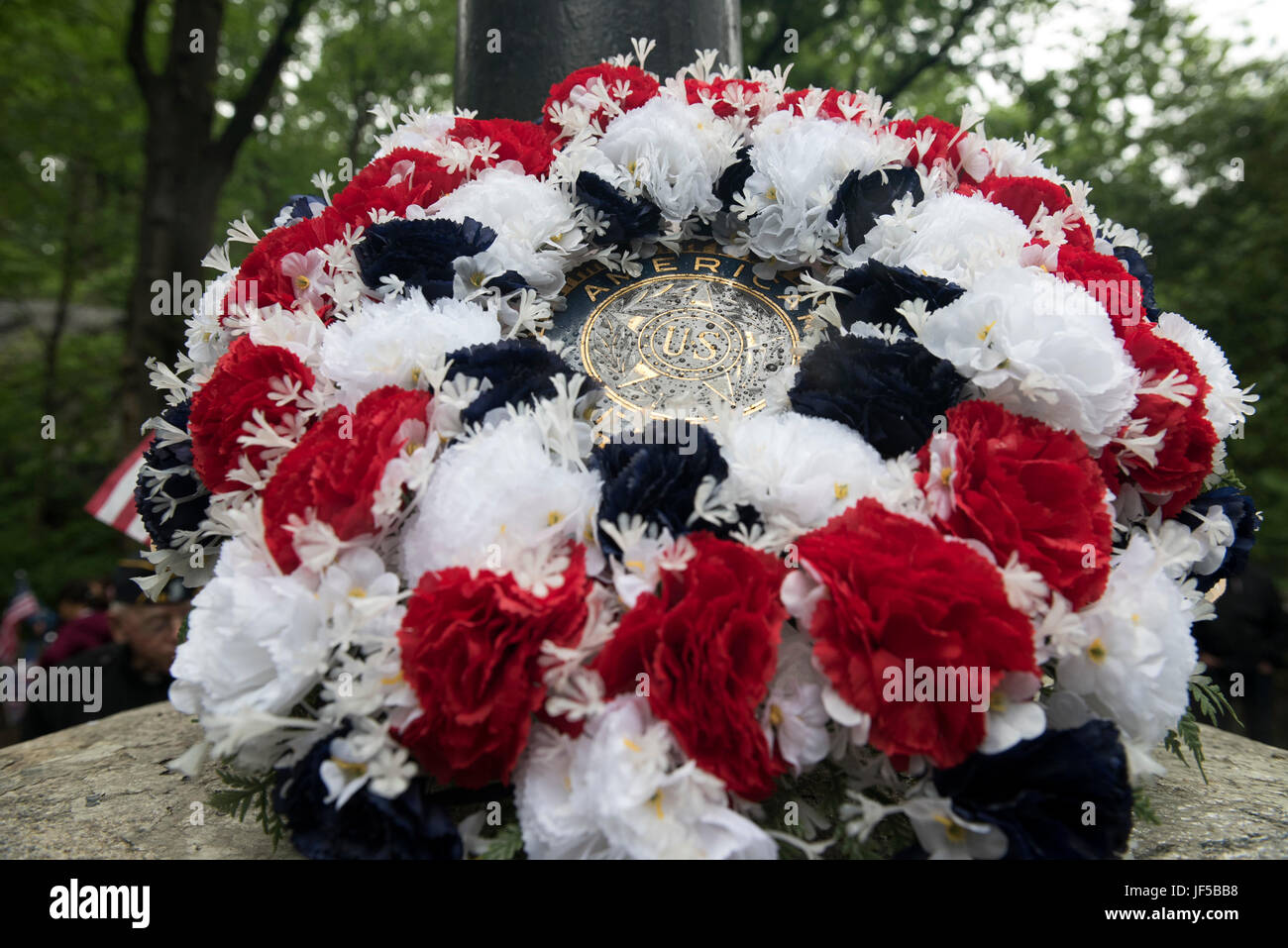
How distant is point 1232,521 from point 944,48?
9.13 meters

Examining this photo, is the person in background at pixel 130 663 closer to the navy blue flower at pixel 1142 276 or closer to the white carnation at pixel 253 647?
the white carnation at pixel 253 647

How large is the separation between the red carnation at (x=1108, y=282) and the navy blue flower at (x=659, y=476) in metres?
1.23

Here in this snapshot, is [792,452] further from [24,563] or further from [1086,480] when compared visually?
[24,563]

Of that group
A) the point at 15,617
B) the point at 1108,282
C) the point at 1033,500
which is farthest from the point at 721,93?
the point at 15,617

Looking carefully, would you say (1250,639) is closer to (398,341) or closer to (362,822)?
(398,341)

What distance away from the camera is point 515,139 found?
Answer: 10.3 feet

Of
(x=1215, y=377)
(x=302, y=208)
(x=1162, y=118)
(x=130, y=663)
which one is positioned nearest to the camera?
(x=1215, y=377)

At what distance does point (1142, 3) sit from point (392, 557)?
10827mm

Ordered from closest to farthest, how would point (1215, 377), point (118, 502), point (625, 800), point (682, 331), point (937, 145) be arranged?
point (625, 800) → point (1215, 377) → point (682, 331) → point (937, 145) → point (118, 502)

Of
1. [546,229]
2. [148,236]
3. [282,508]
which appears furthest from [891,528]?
[148,236]

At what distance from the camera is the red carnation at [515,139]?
305 cm

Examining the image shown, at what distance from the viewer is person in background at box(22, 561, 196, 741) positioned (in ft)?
16.9

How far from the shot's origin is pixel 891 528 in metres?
1.75
